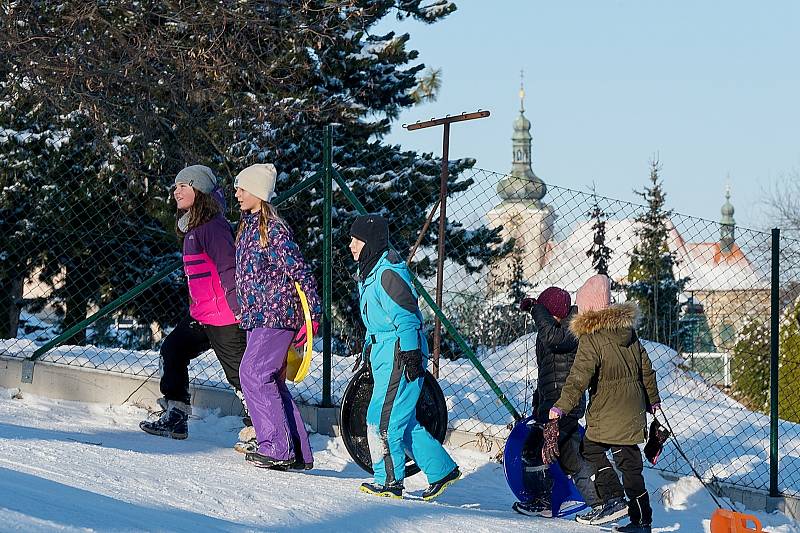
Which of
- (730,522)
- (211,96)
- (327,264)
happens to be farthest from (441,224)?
(211,96)

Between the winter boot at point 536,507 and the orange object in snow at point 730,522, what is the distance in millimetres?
882

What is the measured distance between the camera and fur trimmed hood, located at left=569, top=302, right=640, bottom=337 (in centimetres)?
554

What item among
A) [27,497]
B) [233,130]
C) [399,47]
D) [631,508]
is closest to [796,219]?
[399,47]

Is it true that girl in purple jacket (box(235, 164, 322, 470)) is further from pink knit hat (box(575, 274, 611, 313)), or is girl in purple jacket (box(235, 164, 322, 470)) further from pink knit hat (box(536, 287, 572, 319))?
pink knit hat (box(575, 274, 611, 313))

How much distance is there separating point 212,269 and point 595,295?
2096mm

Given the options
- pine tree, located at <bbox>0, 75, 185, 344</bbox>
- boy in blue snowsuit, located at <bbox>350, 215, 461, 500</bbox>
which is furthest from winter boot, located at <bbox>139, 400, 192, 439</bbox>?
pine tree, located at <bbox>0, 75, 185, 344</bbox>

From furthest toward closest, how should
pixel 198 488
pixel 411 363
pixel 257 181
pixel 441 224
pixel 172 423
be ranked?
pixel 441 224, pixel 172 423, pixel 257 181, pixel 411 363, pixel 198 488

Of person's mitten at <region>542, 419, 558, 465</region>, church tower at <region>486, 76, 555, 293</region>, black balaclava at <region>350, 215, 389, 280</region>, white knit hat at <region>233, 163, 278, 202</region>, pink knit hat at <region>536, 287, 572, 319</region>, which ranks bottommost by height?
person's mitten at <region>542, 419, 558, 465</region>

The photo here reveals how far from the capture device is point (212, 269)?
19.8ft

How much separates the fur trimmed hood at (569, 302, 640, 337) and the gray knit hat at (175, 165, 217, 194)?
2169mm

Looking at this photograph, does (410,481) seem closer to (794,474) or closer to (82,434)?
(82,434)

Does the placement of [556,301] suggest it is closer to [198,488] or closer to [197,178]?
[197,178]

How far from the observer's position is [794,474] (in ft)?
25.4

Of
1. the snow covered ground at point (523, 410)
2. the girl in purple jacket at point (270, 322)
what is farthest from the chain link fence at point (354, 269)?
the girl in purple jacket at point (270, 322)
